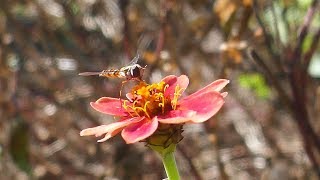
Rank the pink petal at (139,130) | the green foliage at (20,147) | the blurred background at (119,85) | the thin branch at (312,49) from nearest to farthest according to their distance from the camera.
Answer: the pink petal at (139,130) → the thin branch at (312,49) → the green foliage at (20,147) → the blurred background at (119,85)

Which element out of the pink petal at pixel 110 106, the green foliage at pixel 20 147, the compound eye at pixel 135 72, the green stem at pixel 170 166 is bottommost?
the green foliage at pixel 20 147

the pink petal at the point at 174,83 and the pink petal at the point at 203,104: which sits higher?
the pink petal at the point at 203,104

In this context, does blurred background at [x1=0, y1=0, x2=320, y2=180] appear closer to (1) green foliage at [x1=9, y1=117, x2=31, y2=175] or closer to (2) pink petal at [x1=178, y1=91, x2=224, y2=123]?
(1) green foliage at [x1=9, y1=117, x2=31, y2=175]

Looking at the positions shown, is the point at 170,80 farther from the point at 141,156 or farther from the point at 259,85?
the point at 259,85

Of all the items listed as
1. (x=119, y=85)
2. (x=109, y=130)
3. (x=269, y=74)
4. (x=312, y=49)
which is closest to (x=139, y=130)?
(x=109, y=130)

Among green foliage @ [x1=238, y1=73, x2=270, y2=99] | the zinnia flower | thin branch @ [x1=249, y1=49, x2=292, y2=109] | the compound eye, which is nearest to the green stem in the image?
the zinnia flower

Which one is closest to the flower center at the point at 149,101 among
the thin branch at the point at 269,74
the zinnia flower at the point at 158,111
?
the zinnia flower at the point at 158,111

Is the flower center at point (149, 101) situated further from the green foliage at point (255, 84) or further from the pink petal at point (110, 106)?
the green foliage at point (255, 84)
